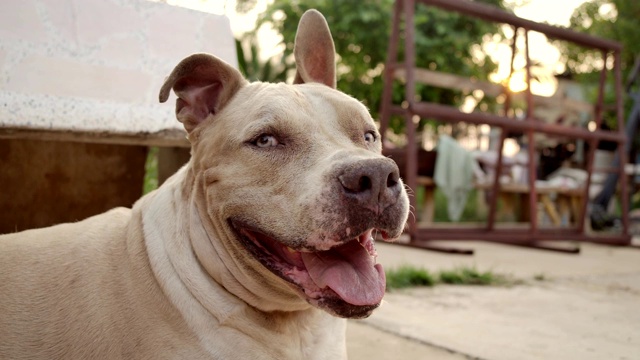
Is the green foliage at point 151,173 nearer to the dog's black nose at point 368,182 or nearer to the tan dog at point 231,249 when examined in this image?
the tan dog at point 231,249

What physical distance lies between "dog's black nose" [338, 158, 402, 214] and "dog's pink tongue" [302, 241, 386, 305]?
0.24 m

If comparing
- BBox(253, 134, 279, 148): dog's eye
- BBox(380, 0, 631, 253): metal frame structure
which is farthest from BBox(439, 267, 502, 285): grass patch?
BBox(253, 134, 279, 148): dog's eye

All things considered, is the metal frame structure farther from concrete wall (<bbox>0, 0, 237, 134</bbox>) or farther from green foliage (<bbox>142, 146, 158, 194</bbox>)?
concrete wall (<bbox>0, 0, 237, 134</bbox>)

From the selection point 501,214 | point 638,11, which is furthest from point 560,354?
point 638,11

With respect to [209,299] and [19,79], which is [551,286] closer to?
[209,299]

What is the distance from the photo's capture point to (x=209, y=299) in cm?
228

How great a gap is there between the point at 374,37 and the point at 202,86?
14532 mm

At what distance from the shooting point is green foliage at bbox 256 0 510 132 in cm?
1627

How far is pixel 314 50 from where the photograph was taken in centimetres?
307

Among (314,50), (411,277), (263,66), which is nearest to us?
(314,50)

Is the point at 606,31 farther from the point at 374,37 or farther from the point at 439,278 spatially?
the point at 439,278

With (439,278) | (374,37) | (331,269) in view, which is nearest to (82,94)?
(331,269)

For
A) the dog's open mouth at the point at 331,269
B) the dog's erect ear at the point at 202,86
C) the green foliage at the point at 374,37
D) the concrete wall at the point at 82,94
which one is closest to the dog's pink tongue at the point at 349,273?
the dog's open mouth at the point at 331,269

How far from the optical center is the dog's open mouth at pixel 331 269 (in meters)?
2.08
